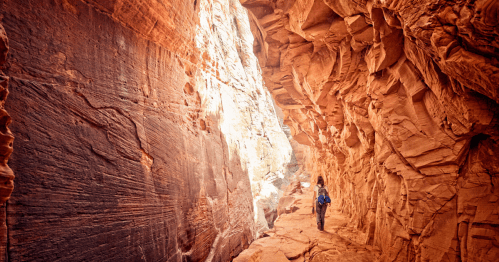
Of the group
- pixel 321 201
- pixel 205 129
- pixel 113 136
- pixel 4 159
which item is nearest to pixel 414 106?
pixel 321 201

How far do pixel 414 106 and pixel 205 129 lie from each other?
474 centimetres

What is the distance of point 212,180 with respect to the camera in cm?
586

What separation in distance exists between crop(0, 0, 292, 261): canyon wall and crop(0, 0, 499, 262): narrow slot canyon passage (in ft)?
0.06

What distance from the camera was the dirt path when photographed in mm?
5004

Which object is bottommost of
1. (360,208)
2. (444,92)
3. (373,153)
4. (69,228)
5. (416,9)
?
(360,208)

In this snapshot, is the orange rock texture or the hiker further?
the hiker

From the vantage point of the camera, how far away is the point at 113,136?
3.31 m

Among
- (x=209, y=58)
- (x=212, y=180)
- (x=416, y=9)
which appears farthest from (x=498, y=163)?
(x=209, y=58)

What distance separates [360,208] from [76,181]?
22.5 feet

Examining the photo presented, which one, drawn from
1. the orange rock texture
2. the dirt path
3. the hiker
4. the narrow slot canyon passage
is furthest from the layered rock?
the hiker

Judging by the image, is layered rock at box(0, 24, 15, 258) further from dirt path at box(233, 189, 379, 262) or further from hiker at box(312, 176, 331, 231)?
hiker at box(312, 176, 331, 231)

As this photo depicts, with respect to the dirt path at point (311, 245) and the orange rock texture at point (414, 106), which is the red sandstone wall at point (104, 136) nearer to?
the dirt path at point (311, 245)

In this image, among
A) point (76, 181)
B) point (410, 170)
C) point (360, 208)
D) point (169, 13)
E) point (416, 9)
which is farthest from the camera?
point (360, 208)

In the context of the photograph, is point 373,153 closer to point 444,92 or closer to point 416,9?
point 444,92
